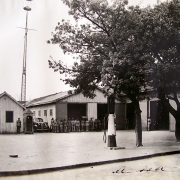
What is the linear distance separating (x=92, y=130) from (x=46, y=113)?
5.64 metres

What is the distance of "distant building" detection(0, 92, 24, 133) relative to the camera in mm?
27922

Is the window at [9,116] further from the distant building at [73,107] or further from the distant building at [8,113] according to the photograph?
the distant building at [73,107]

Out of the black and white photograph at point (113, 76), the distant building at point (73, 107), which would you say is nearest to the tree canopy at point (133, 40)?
the black and white photograph at point (113, 76)

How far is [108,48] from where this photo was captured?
1509cm

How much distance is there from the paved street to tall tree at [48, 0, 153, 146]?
4611mm

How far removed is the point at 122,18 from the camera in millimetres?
13984

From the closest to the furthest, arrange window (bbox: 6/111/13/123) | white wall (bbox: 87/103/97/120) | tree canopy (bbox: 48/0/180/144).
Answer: tree canopy (bbox: 48/0/180/144), window (bbox: 6/111/13/123), white wall (bbox: 87/103/97/120)

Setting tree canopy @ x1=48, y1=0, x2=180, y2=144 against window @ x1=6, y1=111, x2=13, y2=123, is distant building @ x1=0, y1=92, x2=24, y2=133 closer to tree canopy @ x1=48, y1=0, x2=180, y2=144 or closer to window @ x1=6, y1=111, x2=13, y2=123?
window @ x1=6, y1=111, x2=13, y2=123

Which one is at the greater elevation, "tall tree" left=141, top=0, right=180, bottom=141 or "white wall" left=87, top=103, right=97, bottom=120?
"tall tree" left=141, top=0, right=180, bottom=141

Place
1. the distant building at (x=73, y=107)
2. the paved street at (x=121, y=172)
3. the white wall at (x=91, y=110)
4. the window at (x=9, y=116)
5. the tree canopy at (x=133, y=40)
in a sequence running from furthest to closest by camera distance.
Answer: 1. the white wall at (x=91, y=110)
2. the distant building at (x=73, y=107)
3. the window at (x=9, y=116)
4. the tree canopy at (x=133, y=40)
5. the paved street at (x=121, y=172)

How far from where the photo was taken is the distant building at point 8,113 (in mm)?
27922

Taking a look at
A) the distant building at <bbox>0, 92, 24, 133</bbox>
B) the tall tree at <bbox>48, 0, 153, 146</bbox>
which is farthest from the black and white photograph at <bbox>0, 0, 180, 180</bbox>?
the distant building at <bbox>0, 92, 24, 133</bbox>

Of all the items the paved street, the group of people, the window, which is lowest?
the paved street

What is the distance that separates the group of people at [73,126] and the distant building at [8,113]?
3.46 meters
